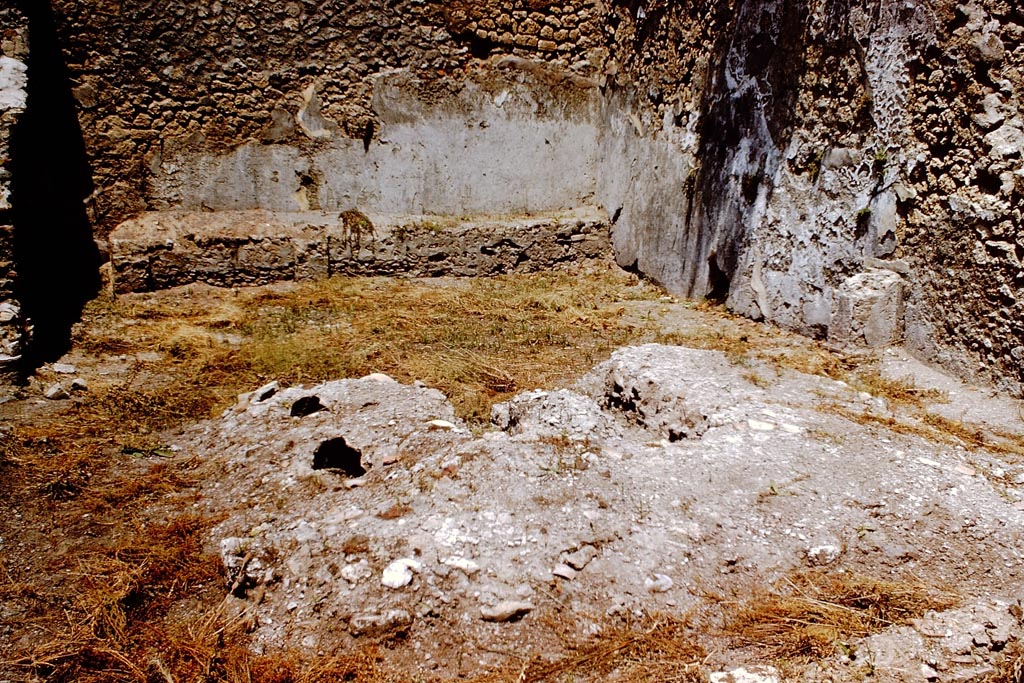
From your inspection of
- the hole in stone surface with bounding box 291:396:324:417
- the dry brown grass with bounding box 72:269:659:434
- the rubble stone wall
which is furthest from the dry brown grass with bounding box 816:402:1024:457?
the hole in stone surface with bounding box 291:396:324:417

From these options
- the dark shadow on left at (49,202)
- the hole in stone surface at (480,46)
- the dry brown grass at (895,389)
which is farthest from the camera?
Answer: the hole in stone surface at (480,46)

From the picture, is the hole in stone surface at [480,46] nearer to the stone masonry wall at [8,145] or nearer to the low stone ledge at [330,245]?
the low stone ledge at [330,245]

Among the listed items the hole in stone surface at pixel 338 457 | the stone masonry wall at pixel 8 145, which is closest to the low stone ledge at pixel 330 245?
the stone masonry wall at pixel 8 145

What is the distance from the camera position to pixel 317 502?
3006mm

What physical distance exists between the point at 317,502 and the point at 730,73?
12.6 feet

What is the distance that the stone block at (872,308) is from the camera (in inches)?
162

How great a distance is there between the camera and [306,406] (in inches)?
149

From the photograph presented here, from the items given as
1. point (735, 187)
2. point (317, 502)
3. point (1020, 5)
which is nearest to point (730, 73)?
point (735, 187)

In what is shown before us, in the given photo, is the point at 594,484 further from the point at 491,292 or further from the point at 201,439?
the point at 491,292

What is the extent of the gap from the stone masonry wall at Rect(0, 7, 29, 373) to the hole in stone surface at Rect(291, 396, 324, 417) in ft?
5.31

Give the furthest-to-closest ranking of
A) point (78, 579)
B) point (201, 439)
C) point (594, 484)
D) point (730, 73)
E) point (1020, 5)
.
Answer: point (730, 73)
point (201, 439)
point (1020, 5)
point (594, 484)
point (78, 579)

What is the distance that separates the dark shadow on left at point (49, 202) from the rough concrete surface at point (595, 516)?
1.88 m

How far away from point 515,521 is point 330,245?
12.9 ft

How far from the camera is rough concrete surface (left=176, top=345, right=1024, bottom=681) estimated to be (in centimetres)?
234
